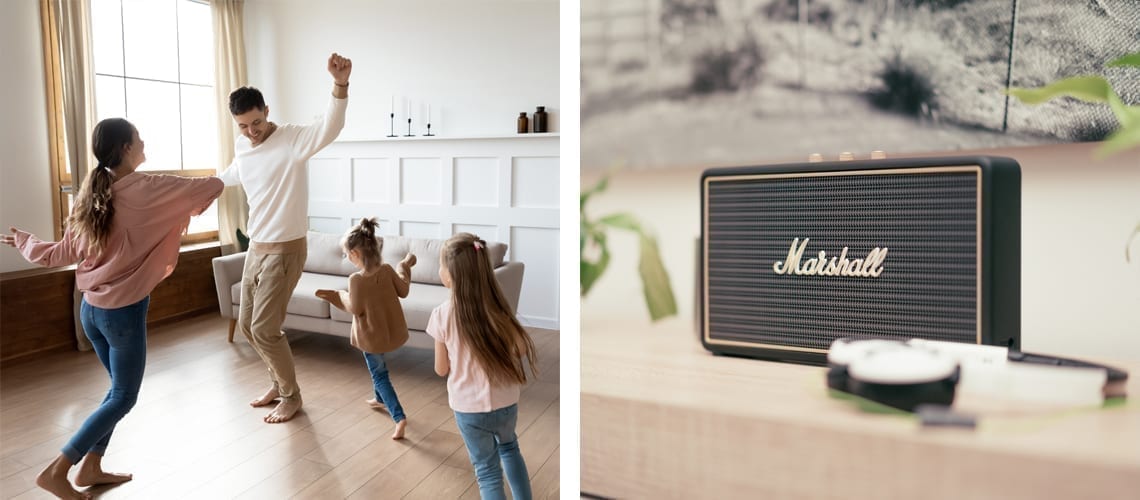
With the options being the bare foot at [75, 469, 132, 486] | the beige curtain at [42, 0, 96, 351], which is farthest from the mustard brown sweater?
the beige curtain at [42, 0, 96, 351]

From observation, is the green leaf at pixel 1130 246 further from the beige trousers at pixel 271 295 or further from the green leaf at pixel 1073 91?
the beige trousers at pixel 271 295

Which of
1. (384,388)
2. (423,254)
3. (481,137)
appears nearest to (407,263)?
(384,388)

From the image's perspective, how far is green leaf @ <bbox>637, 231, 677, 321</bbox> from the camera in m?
1.14

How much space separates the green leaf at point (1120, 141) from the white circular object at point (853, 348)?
34cm

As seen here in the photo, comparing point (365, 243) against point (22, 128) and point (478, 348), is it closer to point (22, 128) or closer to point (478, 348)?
point (478, 348)

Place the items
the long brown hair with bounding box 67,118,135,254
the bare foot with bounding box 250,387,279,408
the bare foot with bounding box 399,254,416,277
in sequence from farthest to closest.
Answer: the bare foot with bounding box 250,387,279,408
the bare foot with bounding box 399,254,416,277
the long brown hair with bounding box 67,118,135,254

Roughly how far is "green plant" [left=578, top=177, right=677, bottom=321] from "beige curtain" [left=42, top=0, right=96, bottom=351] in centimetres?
383

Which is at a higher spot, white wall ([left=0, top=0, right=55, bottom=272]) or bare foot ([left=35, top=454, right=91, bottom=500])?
white wall ([left=0, top=0, right=55, bottom=272])

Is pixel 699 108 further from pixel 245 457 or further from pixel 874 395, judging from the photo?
pixel 245 457

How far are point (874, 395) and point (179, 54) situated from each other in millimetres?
5300

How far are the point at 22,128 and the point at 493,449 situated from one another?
3.65m

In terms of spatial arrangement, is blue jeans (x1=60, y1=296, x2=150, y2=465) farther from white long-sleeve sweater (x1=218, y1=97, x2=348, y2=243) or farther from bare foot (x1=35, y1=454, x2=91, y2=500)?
white long-sleeve sweater (x1=218, y1=97, x2=348, y2=243)

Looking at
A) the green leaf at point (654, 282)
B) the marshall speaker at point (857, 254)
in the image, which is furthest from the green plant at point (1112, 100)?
the green leaf at point (654, 282)

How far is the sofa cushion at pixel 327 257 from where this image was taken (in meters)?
4.22
